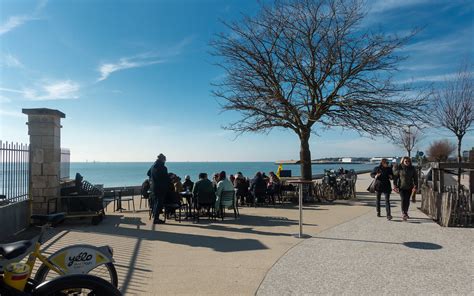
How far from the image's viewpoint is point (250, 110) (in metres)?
15.6

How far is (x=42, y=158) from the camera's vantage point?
32.2ft

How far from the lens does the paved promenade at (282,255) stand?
16.3 feet

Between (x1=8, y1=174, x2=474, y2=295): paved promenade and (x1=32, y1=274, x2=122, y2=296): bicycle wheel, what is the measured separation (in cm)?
153

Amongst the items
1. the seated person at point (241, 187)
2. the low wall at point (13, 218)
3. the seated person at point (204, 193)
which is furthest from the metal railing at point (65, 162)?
the seated person at point (241, 187)

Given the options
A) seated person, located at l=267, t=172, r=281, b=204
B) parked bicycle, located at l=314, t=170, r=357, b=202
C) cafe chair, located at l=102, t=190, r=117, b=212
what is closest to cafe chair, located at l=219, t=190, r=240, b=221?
cafe chair, located at l=102, t=190, r=117, b=212

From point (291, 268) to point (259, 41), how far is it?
11180mm

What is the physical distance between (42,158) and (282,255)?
6.65 m

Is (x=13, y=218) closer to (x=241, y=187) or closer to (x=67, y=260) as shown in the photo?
(x=67, y=260)

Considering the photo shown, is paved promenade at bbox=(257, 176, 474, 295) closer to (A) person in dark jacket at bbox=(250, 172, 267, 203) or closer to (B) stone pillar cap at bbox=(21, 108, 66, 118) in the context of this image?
(A) person in dark jacket at bbox=(250, 172, 267, 203)

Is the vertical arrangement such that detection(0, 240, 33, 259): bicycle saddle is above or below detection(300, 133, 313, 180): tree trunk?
below

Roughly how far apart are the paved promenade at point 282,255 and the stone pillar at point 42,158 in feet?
3.03

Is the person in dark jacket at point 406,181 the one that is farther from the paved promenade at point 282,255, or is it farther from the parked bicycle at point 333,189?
the parked bicycle at point 333,189

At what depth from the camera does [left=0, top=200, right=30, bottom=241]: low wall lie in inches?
315

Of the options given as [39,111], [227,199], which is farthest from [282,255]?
[39,111]
